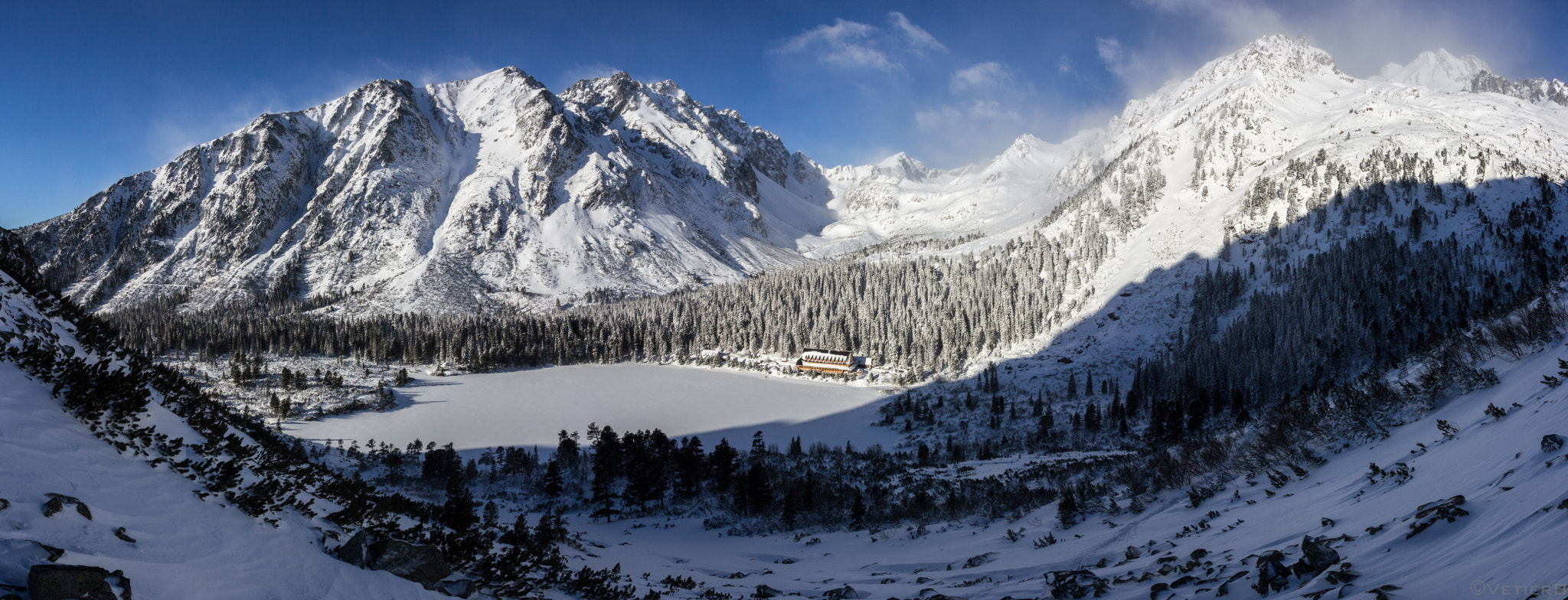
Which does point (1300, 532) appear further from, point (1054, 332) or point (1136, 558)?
point (1054, 332)

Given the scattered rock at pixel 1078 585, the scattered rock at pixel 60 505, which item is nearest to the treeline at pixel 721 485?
the scattered rock at pixel 1078 585

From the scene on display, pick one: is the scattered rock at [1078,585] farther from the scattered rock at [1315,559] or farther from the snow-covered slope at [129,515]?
the snow-covered slope at [129,515]

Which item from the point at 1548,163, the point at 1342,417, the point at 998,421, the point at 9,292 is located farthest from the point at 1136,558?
the point at 1548,163

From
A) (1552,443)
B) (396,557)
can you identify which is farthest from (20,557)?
(1552,443)

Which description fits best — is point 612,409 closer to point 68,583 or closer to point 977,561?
point 977,561

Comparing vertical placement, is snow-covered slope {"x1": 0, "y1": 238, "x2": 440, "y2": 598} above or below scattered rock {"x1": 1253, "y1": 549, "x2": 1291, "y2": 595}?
above

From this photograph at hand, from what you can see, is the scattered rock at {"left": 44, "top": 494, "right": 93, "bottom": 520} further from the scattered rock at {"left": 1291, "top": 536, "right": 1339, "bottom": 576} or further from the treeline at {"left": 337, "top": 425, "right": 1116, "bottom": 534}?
the treeline at {"left": 337, "top": 425, "right": 1116, "bottom": 534}

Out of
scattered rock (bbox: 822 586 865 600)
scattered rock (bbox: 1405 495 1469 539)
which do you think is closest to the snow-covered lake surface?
scattered rock (bbox: 822 586 865 600)

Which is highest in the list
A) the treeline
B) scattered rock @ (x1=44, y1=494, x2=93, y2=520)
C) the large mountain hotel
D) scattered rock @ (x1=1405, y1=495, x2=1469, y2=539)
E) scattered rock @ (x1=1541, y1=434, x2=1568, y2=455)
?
scattered rock @ (x1=44, y1=494, x2=93, y2=520)
